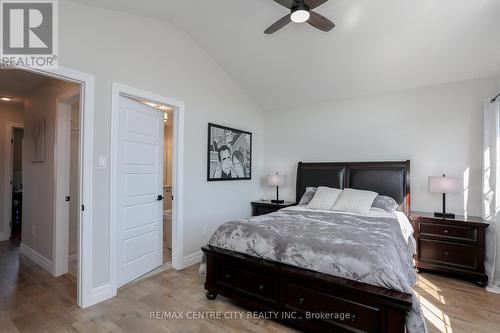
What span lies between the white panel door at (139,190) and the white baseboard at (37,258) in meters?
1.16

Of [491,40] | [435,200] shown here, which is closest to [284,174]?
[435,200]

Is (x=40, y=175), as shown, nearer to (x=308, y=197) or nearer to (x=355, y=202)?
(x=308, y=197)

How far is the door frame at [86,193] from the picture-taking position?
7.88 ft

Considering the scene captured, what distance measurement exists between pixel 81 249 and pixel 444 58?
467cm

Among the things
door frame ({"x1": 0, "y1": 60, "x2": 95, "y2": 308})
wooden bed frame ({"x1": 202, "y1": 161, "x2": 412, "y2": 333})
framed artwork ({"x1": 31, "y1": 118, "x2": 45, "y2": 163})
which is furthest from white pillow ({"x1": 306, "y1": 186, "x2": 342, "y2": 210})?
framed artwork ({"x1": 31, "y1": 118, "x2": 45, "y2": 163})

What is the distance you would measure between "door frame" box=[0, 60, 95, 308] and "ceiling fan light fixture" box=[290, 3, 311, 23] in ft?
6.56

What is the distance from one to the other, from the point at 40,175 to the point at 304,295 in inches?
149

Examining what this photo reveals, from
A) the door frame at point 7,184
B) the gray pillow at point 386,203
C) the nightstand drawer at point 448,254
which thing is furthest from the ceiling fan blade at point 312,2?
the door frame at point 7,184

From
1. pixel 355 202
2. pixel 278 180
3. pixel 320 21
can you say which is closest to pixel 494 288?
pixel 355 202

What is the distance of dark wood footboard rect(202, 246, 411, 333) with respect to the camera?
1.66 m

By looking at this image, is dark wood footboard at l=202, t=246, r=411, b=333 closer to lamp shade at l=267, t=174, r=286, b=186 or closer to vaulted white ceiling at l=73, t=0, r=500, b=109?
lamp shade at l=267, t=174, r=286, b=186

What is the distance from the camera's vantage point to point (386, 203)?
346cm

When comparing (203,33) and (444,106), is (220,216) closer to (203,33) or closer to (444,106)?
(203,33)

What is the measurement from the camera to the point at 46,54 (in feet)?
7.20
